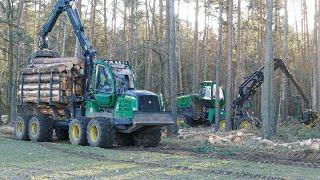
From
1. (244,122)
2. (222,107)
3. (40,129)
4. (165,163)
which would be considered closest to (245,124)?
(244,122)

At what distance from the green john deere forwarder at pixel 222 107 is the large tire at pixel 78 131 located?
11.9m

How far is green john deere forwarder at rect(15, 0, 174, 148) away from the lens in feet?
59.0

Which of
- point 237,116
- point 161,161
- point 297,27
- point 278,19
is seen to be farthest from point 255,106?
point 161,161

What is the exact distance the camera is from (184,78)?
53031 mm

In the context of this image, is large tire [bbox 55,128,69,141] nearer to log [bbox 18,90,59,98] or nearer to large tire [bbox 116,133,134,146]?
A: log [bbox 18,90,59,98]

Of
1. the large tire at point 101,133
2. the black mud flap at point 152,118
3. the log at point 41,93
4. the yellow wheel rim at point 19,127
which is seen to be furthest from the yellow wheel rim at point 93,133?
the yellow wheel rim at point 19,127

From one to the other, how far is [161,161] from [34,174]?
3.89m

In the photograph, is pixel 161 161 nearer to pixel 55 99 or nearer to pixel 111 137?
pixel 111 137

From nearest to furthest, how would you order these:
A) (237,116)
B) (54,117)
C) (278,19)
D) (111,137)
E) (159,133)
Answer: (111,137), (159,133), (54,117), (237,116), (278,19)

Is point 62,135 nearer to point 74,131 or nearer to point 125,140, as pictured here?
point 74,131

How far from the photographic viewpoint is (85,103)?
19578 millimetres

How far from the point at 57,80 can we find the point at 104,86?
206 cm

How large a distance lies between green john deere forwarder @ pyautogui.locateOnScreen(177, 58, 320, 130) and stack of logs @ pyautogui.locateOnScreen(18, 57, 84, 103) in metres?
11.7

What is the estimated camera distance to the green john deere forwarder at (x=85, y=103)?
18.0 meters
